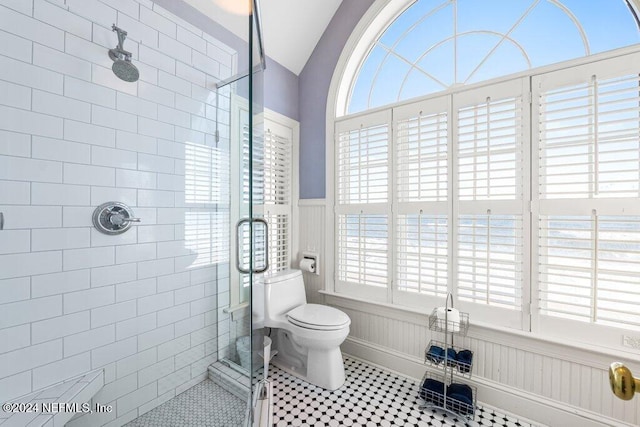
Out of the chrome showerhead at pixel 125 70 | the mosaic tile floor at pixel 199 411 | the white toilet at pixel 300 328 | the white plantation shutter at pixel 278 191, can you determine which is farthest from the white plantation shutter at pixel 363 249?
the chrome showerhead at pixel 125 70

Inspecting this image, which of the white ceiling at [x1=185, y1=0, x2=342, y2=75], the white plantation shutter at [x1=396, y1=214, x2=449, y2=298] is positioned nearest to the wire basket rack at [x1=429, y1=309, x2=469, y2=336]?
the white plantation shutter at [x1=396, y1=214, x2=449, y2=298]

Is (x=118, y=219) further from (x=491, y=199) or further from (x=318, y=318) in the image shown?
(x=491, y=199)

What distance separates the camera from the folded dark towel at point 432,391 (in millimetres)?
1612

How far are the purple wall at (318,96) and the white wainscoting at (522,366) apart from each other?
1.12 metres

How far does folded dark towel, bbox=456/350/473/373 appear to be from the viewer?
1.60 m

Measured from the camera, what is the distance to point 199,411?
53.2 inches

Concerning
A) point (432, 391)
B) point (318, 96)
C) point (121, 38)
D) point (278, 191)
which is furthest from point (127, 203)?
point (432, 391)

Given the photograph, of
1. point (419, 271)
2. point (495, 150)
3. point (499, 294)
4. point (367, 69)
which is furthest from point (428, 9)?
point (499, 294)

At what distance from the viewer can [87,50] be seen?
1.21 metres

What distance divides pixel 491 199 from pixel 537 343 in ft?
2.74

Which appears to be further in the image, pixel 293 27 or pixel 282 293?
pixel 293 27

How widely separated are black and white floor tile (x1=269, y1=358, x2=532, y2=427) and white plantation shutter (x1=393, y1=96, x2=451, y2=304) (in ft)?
1.89

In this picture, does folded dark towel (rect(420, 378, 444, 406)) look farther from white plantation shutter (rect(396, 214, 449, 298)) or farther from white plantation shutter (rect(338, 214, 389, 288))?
white plantation shutter (rect(338, 214, 389, 288))

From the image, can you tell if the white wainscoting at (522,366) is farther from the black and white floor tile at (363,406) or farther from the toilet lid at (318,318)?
the toilet lid at (318,318)
